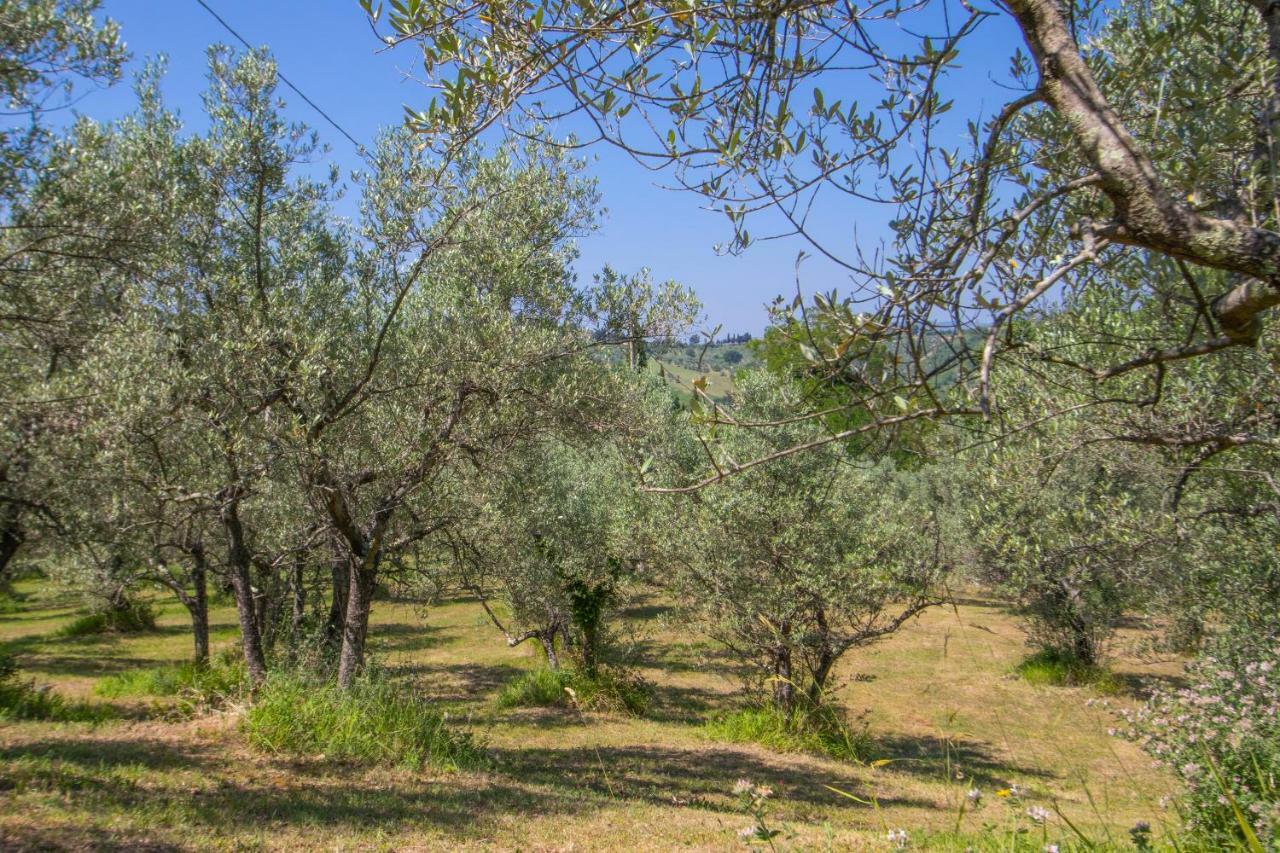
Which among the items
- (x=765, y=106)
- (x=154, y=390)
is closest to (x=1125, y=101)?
(x=765, y=106)

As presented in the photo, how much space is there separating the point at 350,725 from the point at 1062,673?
1571cm

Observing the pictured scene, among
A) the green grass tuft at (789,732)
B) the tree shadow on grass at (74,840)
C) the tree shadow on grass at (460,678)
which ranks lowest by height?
the green grass tuft at (789,732)

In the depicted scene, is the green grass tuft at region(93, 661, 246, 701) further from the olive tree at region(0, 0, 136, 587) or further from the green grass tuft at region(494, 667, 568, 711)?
the green grass tuft at region(494, 667, 568, 711)

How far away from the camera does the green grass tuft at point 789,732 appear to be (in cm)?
1259

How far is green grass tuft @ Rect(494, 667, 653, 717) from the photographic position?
15008 mm

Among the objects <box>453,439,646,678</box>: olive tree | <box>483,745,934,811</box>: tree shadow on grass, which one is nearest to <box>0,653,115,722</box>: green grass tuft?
<box>483,745,934,811</box>: tree shadow on grass

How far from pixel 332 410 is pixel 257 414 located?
0.71 m

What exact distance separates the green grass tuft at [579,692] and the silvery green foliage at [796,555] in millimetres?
3077

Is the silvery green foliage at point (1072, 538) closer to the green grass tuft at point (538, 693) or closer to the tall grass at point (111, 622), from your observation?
the green grass tuft at point (538, 693)

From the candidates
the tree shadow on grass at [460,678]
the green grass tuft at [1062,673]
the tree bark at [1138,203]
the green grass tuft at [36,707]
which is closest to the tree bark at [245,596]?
the green grass tuft at [36,707]

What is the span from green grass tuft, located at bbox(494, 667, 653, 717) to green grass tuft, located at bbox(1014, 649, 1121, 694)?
9134mm

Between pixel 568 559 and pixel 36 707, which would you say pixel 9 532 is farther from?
pixel 568 559

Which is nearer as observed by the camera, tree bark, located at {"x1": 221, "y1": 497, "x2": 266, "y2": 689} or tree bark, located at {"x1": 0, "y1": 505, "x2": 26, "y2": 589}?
tree bark, located at {"x1": 221, "y1": 497, "x2": 266, "y2": 689}

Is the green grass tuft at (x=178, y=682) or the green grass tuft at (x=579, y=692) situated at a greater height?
the green grass tuft at (x=178, y=682)
